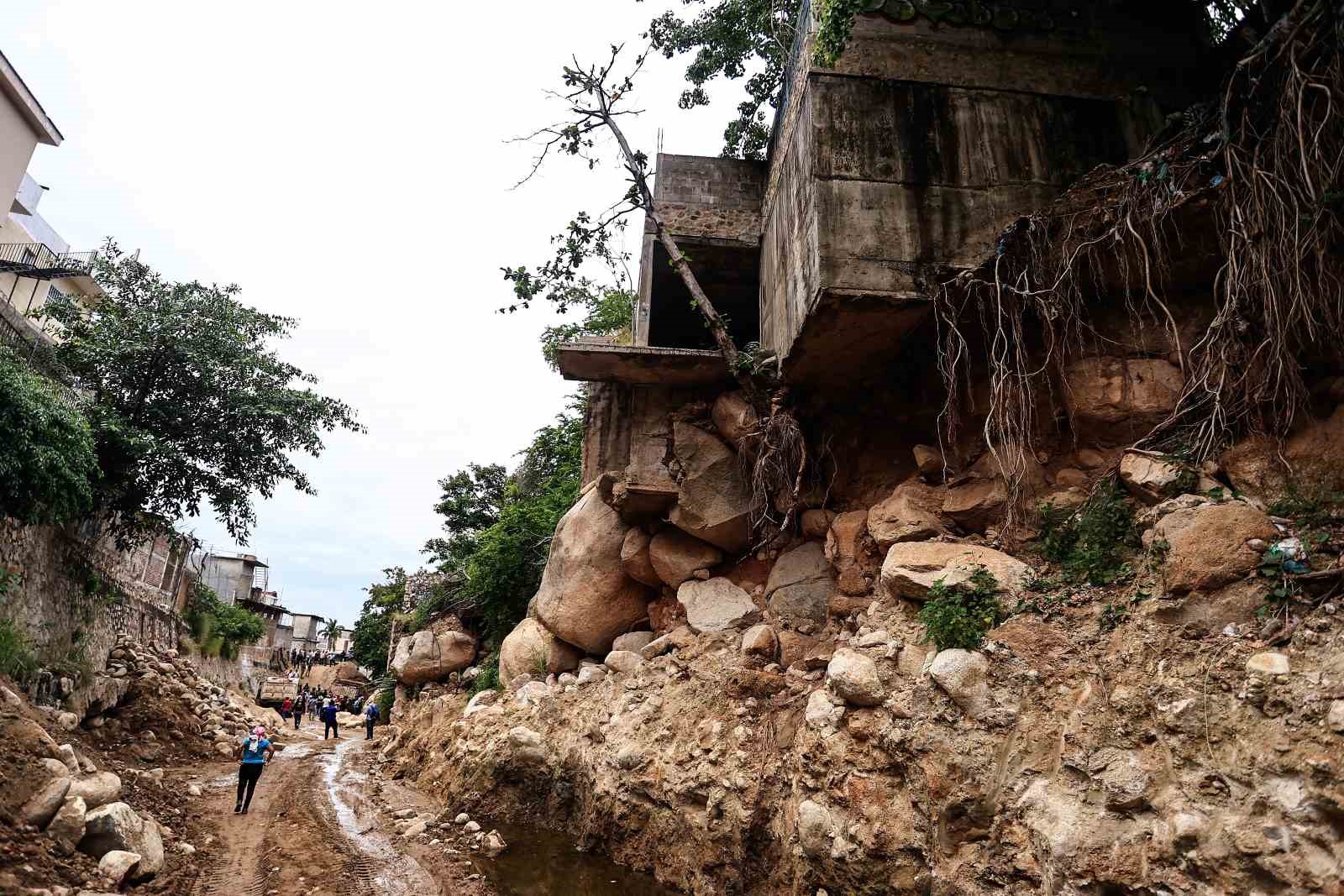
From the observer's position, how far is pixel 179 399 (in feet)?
50.5

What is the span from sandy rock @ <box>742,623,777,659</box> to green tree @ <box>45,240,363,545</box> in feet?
42.3

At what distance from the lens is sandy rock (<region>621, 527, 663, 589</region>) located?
39.0 feet

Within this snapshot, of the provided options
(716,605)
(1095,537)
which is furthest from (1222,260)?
(716,605)

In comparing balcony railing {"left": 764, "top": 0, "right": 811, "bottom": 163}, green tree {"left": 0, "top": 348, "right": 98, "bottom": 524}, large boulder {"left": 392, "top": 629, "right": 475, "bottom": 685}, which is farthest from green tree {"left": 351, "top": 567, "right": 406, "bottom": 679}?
balcony railing {"left": 764, "top": 0, "right": 811, "bottom": 163}

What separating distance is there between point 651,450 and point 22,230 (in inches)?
940

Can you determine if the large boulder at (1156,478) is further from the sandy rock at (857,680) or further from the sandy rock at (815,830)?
the sandy rock at (815,830)

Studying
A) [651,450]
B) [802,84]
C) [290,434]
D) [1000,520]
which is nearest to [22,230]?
[290,434]

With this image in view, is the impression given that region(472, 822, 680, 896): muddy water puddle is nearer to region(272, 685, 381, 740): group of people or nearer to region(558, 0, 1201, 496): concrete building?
region(558, 0, 1201, 496): concrete building

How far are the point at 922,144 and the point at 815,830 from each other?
7708 mm

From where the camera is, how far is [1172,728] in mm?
4316

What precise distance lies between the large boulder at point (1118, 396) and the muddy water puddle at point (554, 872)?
22.2 ft

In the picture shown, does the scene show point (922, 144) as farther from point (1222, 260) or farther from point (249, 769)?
point (249, 769)

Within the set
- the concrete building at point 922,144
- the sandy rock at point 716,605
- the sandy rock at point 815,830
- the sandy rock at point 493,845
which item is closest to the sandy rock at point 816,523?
the sandy rock at point 716,605

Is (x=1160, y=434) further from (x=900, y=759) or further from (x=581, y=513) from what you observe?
(x=581, y=513)
